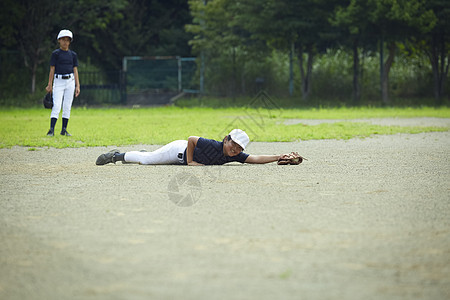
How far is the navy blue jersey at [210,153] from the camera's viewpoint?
28.6ft

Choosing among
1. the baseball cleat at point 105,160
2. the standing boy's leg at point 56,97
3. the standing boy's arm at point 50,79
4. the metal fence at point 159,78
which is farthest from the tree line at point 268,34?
the baseball cleat at point 105,160

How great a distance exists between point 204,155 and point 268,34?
20.7 m

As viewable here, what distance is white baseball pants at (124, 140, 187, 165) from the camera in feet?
29.5

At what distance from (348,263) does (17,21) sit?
2905cm

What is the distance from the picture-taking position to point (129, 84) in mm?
33156

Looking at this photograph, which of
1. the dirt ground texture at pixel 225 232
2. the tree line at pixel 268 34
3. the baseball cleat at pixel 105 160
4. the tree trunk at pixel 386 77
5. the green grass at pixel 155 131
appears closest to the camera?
the dirt ground texture at pixel 225 232

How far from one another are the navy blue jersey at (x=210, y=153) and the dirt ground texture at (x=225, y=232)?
122mm

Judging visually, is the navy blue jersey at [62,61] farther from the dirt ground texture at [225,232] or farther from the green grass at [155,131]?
the dirt ground texture at [225,232]

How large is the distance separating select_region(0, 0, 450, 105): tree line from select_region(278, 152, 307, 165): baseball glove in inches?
723

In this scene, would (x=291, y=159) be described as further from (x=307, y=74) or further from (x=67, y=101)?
(x=307, y=74)

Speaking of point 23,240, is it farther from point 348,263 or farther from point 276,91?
point 276,91

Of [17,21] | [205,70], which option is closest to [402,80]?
[205,70]

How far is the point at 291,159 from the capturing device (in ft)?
28.4

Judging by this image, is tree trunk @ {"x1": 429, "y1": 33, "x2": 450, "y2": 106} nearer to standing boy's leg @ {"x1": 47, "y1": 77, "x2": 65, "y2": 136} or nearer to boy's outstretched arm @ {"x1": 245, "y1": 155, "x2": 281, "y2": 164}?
standing boy's leg @ {"x1": 47, "y1": 77, "x2": 65, "y2": 136}
